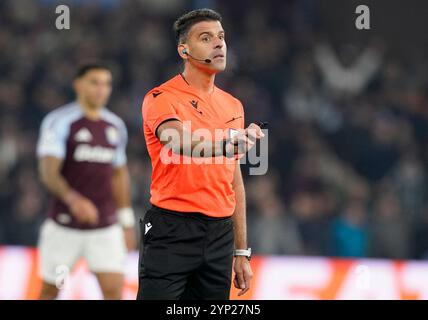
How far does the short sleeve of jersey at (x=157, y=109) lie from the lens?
519cm

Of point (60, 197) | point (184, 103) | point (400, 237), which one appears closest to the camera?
point (184, 103)

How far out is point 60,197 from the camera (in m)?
8.49

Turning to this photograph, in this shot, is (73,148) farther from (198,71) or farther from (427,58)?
(427,58)

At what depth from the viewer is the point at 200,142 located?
5.02 metres

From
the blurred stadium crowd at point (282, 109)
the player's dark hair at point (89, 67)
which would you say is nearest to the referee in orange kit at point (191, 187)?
the player's dark hair at point (89, 67)

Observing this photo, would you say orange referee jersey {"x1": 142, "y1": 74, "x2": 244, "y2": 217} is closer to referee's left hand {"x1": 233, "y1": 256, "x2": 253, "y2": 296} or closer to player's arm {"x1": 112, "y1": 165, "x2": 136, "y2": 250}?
referee's left hand {"x1": 233, "y1": 256, "x2": 253, "y2": 296}

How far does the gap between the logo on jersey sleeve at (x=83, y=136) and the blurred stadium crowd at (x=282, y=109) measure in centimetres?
266

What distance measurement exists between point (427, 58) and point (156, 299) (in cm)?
939

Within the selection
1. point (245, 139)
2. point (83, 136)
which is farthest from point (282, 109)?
point (245, 139)

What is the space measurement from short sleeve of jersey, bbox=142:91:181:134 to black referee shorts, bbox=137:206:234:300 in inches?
18.0

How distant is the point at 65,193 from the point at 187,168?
3311 mm

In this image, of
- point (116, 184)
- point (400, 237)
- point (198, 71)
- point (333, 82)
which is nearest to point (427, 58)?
point (333, 82)

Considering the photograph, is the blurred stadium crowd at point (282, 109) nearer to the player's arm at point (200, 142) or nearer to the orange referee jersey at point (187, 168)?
the orange referee jersey at point (187, 168)

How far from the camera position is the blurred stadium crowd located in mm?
11289
